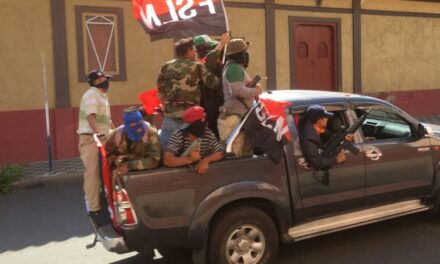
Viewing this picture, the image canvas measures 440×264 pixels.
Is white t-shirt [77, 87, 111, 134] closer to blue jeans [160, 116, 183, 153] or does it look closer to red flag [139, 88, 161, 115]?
red flag [139, 88, 161, 115]

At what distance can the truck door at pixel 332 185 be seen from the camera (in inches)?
174

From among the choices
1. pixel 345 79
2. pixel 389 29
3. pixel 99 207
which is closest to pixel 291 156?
pixel 99 207

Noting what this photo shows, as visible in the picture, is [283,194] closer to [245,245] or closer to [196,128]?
[245,245]

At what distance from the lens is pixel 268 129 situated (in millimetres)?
4230

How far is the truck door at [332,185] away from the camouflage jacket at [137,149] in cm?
126

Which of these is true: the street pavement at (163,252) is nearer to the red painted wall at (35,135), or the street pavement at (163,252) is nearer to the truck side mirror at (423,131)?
the truck side mirror at (423,131)

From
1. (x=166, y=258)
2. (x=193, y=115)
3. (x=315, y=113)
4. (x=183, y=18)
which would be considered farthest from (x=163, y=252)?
(x=183, y=18)

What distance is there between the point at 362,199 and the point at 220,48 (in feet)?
6.52

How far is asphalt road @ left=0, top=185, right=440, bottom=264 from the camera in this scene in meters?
4.68

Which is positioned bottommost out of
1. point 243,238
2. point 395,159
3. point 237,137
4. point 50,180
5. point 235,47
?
point 50,180

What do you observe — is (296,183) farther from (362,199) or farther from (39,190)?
(39,190)

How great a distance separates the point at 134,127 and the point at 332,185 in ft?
6.10

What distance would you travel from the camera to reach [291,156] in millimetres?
4383

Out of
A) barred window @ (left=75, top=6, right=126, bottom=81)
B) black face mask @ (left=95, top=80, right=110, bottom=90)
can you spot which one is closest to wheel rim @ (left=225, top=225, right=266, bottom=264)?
black face mask @ (left=95, top=80, right=110, bottom=90)
